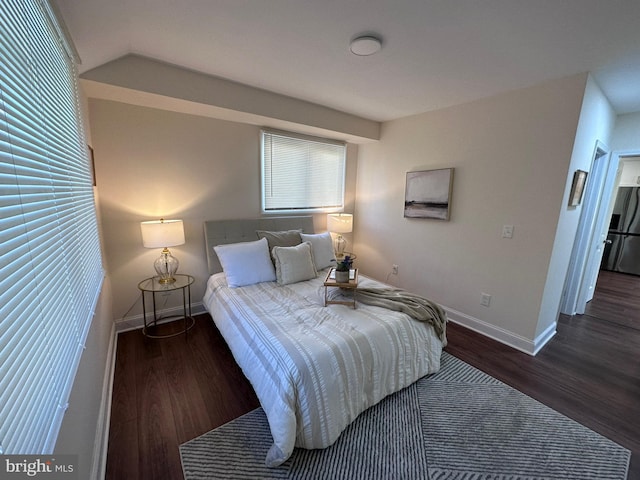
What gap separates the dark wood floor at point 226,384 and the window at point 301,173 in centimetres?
180

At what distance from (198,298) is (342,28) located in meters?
2.96

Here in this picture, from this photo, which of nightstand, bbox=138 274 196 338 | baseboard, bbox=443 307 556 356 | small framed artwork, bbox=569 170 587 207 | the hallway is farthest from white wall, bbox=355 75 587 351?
nightstand, bbox=138 274 196 338

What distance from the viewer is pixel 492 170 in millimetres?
2684

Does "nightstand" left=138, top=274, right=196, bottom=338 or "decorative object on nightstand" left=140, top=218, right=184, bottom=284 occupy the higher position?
"decorative object on nightstand" left=140, top=218, right=184, bottom=284

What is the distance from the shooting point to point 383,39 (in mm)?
1776

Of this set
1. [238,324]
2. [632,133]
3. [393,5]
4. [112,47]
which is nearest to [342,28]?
[393,5]

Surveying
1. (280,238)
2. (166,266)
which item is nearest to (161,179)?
(166,266)

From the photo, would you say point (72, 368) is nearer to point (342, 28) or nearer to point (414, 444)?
point (414, 444)

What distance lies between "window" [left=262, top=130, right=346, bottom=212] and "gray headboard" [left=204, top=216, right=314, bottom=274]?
0.69ft

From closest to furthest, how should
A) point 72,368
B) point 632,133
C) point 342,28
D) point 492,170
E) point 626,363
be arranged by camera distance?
point 72,368
point 342,28
point 626,363
point 492,170
point 632,133

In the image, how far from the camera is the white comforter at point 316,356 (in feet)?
4.84

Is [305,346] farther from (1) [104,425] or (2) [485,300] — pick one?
(2) [485,300]

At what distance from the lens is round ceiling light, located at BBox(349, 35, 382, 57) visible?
175cm

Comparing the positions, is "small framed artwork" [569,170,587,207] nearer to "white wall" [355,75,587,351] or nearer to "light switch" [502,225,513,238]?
"white wall" [355,75,587,351]
